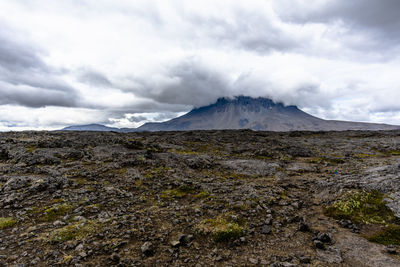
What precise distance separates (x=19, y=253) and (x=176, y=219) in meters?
8.22

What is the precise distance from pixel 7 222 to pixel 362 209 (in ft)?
78.2

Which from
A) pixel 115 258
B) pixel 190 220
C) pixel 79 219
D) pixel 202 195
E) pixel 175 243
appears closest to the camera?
pixel 115 258

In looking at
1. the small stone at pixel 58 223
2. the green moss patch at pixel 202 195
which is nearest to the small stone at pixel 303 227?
the green moss patch at pixel 202 195

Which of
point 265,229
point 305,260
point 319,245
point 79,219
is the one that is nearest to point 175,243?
point 265,229

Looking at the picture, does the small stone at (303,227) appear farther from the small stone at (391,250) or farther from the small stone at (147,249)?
the small stone at (147,249)

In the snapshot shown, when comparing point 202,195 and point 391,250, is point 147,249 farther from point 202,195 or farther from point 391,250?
point 391,250

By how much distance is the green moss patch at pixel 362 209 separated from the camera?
43.8 ft

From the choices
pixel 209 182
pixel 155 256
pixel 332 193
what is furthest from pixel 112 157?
pixel 332 193

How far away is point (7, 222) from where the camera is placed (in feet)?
Answer: 42.1

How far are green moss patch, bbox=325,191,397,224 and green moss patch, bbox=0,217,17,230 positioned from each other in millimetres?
21339

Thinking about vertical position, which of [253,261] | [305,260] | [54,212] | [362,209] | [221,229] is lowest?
[253,261]

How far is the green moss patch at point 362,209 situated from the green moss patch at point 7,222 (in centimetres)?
2134

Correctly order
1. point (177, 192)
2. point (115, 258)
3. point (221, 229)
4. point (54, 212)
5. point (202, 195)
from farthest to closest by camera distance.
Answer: point (177, 192), point (202, 195), point (54, 212), point (221, 229), point (115, 258)

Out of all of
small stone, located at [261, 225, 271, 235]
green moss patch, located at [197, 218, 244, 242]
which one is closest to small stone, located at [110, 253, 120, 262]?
green moss patch, located at [197, 218, 244, 242]
